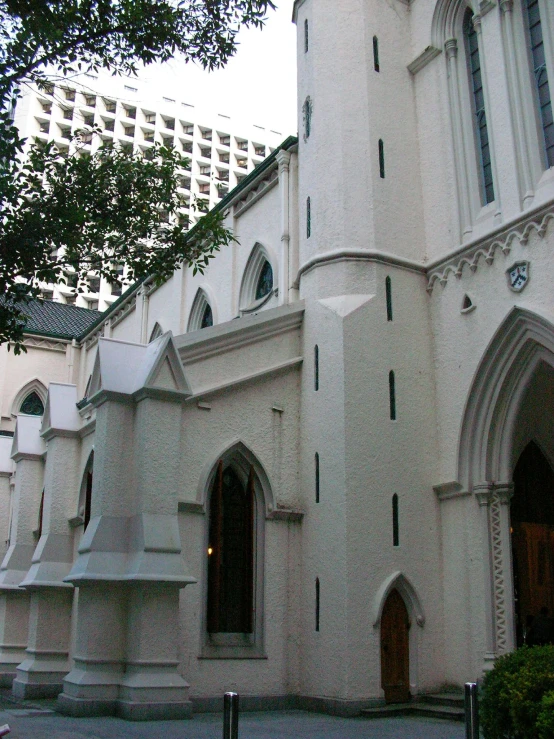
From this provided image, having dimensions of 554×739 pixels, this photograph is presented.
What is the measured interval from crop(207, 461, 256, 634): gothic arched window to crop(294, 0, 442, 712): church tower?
0.96 meters

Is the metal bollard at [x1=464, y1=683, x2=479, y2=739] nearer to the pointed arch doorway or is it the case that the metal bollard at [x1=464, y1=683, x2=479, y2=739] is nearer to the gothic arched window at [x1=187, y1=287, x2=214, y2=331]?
the pointed arch doorway

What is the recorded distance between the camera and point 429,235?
15.2 meters

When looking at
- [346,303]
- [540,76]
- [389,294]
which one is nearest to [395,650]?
[346,303]

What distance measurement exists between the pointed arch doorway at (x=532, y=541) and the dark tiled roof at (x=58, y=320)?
19382 mm

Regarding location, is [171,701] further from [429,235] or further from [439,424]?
[429,235]

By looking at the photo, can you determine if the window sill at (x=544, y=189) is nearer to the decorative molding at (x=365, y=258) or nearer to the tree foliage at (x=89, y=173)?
the decorative molding at (x=365, y=258)

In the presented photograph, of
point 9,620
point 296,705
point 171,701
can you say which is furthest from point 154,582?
point 9,620

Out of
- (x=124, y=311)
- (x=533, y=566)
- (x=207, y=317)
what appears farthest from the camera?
(x=124, y=311)

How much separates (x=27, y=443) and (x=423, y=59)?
1188cm

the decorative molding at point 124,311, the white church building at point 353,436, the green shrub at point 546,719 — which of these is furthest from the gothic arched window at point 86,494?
the decorative molding at point 124,311

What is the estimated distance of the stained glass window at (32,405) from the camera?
97.0ft

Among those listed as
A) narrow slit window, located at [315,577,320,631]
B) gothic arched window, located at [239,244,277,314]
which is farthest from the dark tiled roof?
narrow slit window, located at [315,577,320,631]

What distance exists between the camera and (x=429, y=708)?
12.0 metres

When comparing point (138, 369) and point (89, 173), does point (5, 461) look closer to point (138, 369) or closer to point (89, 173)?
point (138, 369)
